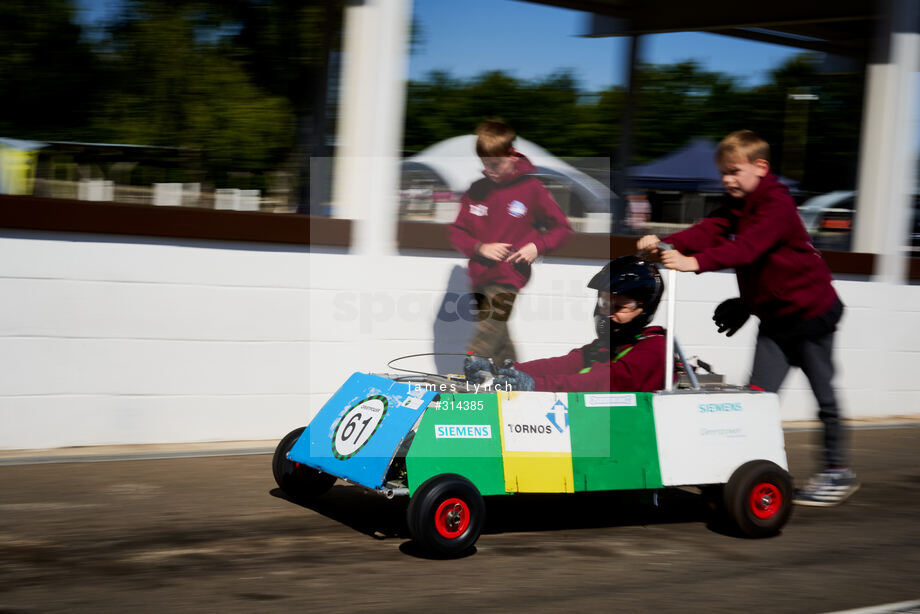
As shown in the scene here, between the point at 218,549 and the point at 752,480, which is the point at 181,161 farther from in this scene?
the point at 752,480

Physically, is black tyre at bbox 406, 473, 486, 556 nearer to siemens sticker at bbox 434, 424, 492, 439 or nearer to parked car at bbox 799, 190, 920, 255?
siemens sticker at bbox 434, 424, 492, 439

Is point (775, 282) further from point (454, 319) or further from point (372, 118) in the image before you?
point (372, 118)

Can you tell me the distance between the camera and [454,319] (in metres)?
6.74

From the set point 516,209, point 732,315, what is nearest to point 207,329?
point 516,209

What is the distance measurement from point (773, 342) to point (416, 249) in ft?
8.13

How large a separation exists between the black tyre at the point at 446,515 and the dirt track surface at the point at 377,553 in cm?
11

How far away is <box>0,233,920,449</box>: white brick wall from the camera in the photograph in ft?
18.2

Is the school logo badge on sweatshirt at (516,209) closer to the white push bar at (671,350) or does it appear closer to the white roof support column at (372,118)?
the white roof support column at (372,118)

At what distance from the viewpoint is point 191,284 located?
19.4ft

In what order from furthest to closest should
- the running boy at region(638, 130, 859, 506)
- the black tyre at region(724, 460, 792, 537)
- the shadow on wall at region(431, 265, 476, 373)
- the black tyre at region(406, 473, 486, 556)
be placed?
the shadow on wall at region(431, 265, 476, 373) → the running boy at region(638, 130, 859, 506) → the black tyre at region(724, 460, 792, 537) → the black tyre at region(406, 473, 486, 556)

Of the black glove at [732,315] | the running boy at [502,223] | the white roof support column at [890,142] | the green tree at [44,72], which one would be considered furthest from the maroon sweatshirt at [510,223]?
the white roof support column at [890,142]

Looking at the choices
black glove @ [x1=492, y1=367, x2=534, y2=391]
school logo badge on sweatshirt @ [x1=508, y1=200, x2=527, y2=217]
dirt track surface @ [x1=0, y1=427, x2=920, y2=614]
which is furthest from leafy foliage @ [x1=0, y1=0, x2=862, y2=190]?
black glove @ [x1=492, y1=367, x2=534, y2=391]

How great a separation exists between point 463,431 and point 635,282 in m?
1.12

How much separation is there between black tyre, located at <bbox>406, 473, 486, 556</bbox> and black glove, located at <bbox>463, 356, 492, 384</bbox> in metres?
0.58
